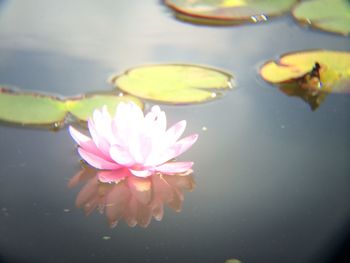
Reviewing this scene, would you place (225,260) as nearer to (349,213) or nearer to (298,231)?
(298,231)

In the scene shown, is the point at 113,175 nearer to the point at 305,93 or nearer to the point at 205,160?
the point at 205,160

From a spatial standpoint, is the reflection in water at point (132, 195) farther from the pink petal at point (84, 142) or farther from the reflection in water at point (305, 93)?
the reflection in water at point (305, 93)

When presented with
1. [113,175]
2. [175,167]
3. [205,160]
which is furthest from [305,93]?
[113,175]

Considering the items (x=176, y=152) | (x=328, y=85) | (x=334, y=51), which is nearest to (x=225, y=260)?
(x=176, y=152)

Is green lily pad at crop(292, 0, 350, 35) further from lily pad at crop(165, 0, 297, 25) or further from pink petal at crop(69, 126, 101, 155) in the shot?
pink petal at crop(69, 126, 101, 155)

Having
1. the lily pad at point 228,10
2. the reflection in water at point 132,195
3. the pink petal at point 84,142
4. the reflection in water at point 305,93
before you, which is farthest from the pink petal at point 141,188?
the lily pad at point 228,10

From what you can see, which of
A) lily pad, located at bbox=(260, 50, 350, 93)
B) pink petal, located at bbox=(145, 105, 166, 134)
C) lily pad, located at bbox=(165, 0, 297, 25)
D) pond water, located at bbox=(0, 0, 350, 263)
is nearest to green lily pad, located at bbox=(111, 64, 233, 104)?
pond water, located at bbox=(0, 0, 350, 263)
